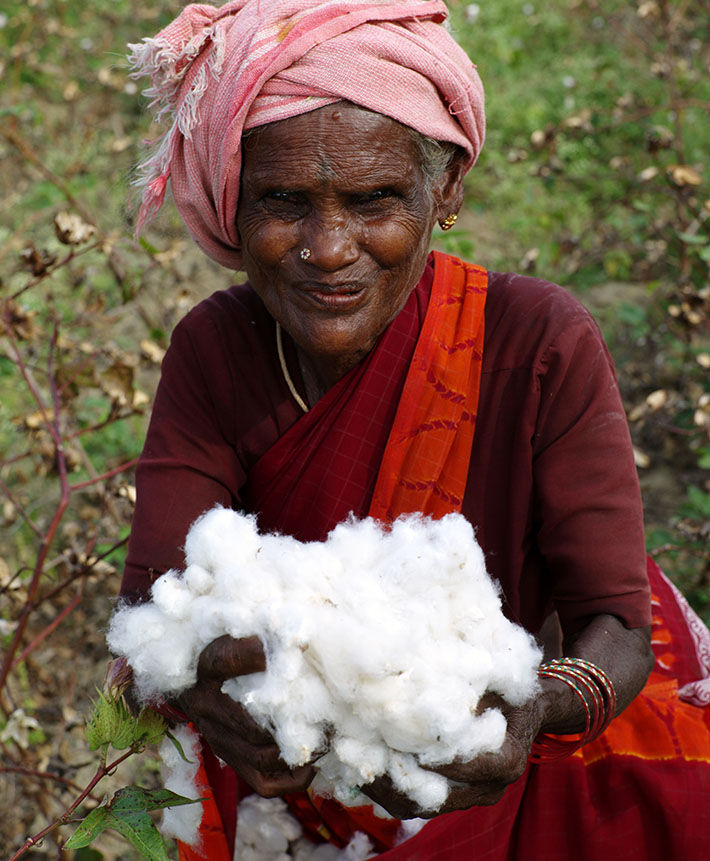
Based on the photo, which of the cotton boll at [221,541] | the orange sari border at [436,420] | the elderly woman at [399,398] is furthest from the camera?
the orange sari border at [436,420]

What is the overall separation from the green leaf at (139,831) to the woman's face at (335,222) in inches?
35.8

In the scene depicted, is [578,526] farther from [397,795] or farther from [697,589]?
[697,589]

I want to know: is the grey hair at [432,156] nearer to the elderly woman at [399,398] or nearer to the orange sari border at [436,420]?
the elderly woman at [399,398]

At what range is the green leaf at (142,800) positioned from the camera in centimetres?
138

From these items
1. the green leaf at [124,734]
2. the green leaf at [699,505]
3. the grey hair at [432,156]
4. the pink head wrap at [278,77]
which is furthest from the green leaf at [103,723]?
the green leaf at [699,505]

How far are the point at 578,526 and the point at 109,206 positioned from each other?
4.24 m

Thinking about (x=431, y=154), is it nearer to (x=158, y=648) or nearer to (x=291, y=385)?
(x=291, y=385)

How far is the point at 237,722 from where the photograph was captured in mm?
1390

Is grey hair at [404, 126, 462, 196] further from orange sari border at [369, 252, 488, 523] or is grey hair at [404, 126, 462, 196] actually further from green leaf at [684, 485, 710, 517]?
green leaf at [684, 485, 710, 517]

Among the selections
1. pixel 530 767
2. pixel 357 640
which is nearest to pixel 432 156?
pixel 357 640

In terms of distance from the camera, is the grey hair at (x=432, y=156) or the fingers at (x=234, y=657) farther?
the grey hair at (x=432, y=156)

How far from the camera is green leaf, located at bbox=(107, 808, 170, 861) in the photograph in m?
1.32

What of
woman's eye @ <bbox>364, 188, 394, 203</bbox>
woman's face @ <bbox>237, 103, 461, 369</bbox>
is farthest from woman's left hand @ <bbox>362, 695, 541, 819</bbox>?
woman's eye @ <bbox>364, 188, 394, 203</bbox>

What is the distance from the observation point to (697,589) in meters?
2.96
